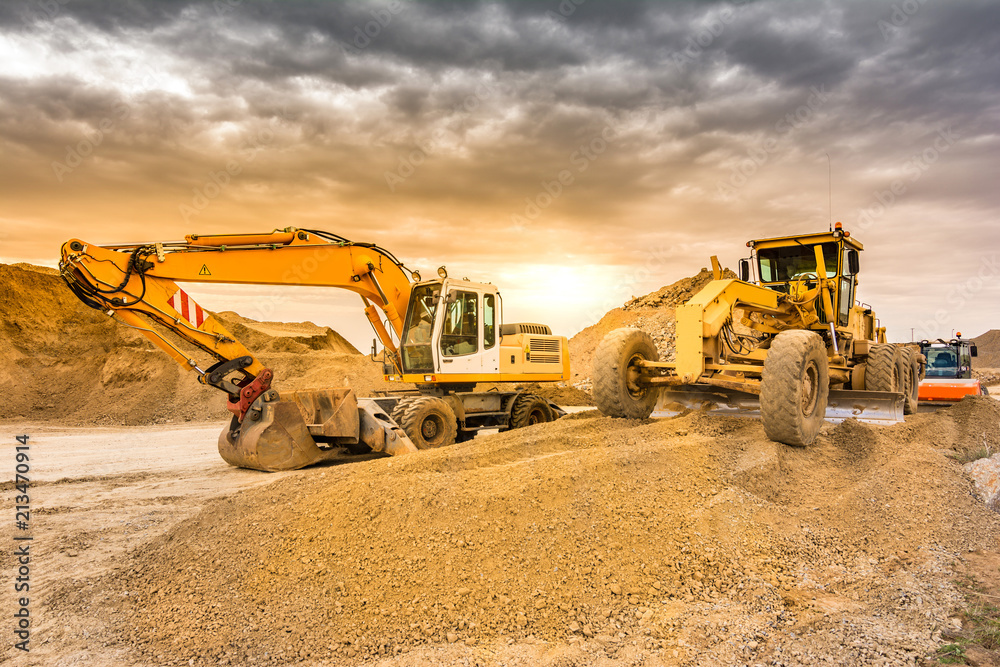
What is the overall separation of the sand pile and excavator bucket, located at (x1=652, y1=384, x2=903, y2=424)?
1.76 metres

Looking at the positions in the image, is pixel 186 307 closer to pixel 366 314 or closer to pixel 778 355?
pixel 366 314

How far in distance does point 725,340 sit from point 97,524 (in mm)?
7099

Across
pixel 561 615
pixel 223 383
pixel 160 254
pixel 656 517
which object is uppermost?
pixel 160 254

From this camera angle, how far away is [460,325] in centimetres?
995

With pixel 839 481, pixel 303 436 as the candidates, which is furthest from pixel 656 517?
pixel 303 436

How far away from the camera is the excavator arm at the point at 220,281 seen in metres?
7.20

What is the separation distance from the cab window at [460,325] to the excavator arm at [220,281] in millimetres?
1718

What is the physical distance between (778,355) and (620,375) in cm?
198

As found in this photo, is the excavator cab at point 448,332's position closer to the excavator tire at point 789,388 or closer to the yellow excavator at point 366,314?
the yellow excavator at point 366,314

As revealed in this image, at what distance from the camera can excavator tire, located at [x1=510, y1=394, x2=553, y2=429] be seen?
36.4 ft

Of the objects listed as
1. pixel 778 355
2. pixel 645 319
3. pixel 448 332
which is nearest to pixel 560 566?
pixel 778 355

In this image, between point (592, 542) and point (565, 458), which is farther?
point (565, 458)

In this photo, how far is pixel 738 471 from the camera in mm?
5691

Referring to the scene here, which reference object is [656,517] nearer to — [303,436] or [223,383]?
[303,436]
